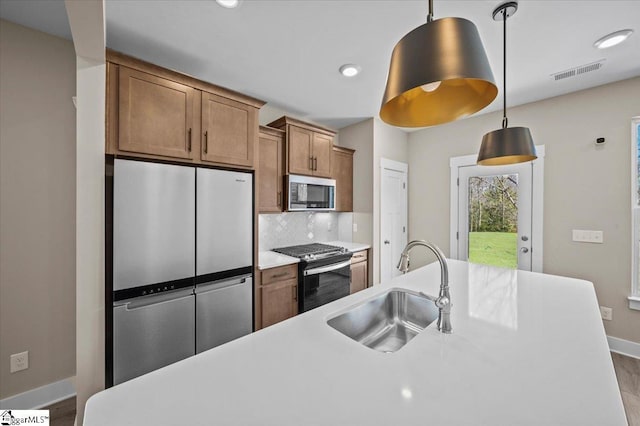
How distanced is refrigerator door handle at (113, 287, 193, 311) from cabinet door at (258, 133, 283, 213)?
112 centimetres

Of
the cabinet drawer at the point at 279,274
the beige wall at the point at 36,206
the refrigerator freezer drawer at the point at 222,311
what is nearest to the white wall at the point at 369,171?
the cabinet drawer at the point at 279,274

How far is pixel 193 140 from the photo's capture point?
79.1 inches

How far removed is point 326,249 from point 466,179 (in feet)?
7.02

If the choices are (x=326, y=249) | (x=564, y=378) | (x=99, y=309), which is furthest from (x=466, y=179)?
(x=99, y=309)

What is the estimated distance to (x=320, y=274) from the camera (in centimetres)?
281

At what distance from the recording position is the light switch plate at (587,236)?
8.43ft

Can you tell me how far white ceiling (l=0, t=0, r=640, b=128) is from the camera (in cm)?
159

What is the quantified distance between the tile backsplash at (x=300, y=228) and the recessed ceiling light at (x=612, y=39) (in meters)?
2.82

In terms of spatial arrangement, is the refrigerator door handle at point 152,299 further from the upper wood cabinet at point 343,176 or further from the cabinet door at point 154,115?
the upper wood cabinet at point 343,176

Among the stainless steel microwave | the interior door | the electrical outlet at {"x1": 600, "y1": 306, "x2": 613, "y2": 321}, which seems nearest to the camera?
the electrical outlet at {"x1": 600, "y1": 306, "x2": 613, "y2": 321}

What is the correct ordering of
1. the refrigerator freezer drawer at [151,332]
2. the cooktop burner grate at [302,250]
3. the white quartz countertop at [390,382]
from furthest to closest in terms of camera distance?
A: the cooktop burner grate at [302,250] < the refrigerator freezer drawer at [151,332] < the white quartz countertop at [390,382]

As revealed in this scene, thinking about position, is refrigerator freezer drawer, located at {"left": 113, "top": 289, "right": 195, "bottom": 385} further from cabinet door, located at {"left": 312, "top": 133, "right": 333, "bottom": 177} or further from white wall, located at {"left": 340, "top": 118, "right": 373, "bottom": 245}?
white wall, located at {"left": 340, "top": 118, "right": 373, "bottom": 245}

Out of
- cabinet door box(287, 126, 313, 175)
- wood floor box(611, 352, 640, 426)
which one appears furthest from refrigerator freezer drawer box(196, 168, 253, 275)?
wood floor box(611, 352, 640, 426)

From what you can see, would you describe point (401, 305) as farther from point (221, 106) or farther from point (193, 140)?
point (221, 106)
